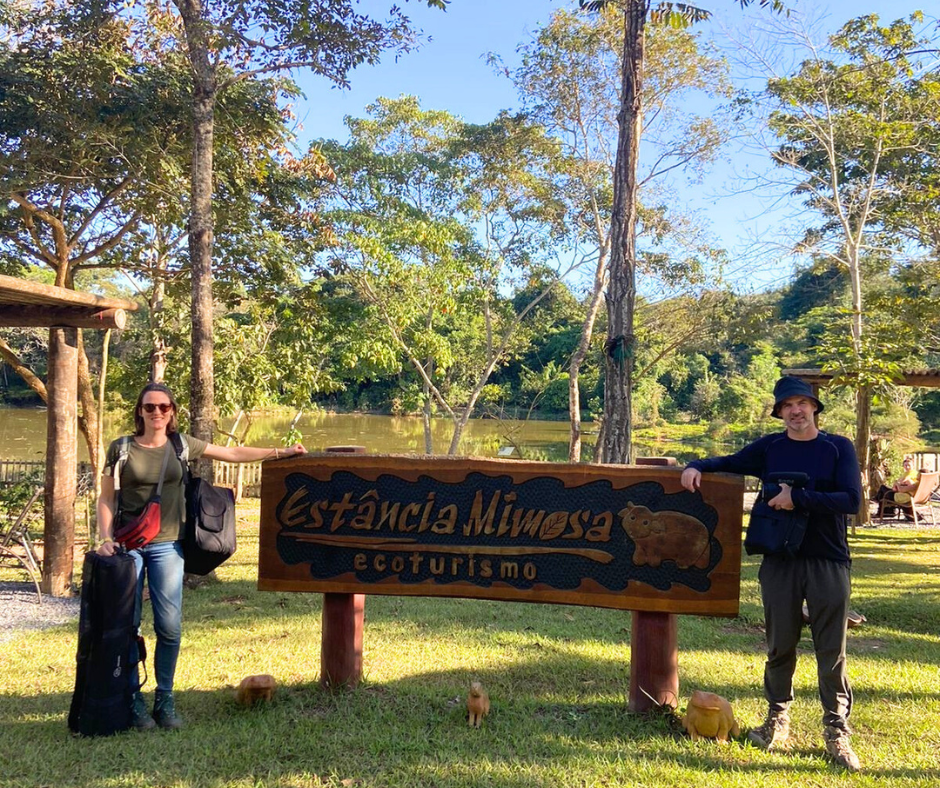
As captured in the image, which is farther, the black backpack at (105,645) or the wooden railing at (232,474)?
the wooden railing at (232,474)

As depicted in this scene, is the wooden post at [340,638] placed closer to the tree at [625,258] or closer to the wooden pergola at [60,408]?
the tree at [625,258]

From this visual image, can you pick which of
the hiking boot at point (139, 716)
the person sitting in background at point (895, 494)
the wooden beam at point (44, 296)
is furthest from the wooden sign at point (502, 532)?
the person sitting in background at point (895, 494)

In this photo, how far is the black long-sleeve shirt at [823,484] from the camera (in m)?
2.79

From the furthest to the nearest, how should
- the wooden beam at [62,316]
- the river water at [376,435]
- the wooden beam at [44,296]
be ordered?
the river water at [376,435]
the wooden beam at [62,316]
the wooden beam at [44,296]

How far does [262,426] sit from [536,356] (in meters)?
13.8

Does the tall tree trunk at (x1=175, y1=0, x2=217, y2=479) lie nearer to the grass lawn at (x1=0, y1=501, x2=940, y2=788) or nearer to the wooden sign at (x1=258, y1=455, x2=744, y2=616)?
the grass lawn at (x1=0, y1=501, x2=940, y2=788)

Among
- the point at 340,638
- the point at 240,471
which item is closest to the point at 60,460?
the point at 340,638

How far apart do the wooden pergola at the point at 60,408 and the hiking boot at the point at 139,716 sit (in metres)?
3.36

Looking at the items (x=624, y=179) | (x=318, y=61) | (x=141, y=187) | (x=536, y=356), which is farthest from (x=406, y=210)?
(x=536, y=356)

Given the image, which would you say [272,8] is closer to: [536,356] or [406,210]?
[406,210]

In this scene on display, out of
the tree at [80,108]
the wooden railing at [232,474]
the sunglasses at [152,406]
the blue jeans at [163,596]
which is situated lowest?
the wooden railing at [232,474]

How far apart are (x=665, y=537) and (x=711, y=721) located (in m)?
0.76

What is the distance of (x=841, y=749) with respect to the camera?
112 inches

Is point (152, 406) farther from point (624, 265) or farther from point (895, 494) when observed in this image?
point (895, 494)
